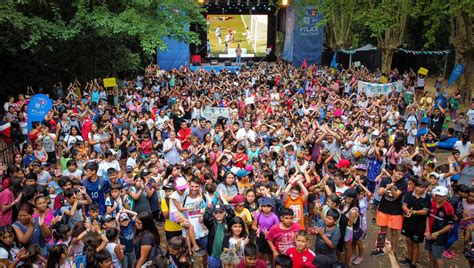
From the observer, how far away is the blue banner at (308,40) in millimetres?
29703

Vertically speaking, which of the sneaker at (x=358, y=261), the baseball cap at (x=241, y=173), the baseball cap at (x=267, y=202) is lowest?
the sneaker at (x=358, y=261)

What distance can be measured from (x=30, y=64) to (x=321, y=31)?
1940 cm

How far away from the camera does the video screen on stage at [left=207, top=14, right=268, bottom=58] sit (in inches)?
1225

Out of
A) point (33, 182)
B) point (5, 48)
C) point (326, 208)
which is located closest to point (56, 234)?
point (33, 182)

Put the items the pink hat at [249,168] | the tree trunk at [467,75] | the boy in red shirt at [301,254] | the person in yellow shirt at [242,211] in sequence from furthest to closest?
the tree trunk at [467,75], the pink hat at [249,168], the person in yellow shirt at [242,211], the boy in red shirt at [301,254]

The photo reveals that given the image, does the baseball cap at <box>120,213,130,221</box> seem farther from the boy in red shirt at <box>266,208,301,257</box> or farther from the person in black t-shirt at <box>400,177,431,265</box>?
the person in black t-shirt at <box>400,177,431,265</box>

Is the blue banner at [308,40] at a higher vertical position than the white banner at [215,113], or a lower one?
higher

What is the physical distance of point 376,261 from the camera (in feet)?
23.0

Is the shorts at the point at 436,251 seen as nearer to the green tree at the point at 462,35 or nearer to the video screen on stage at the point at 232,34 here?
the green tree at the point at 462,35

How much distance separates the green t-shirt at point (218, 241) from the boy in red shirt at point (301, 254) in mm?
915

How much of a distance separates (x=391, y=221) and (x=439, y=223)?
0.71 m

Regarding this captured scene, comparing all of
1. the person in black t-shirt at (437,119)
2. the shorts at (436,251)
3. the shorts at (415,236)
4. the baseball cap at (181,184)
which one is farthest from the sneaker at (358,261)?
the person in black t-shirt at (437,119)

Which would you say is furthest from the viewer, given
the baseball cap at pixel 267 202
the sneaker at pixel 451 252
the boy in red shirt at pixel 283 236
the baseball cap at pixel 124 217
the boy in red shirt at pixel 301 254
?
the sneaker at pixel 451 252

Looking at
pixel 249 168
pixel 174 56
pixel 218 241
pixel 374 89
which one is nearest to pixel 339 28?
pixel 174 56
